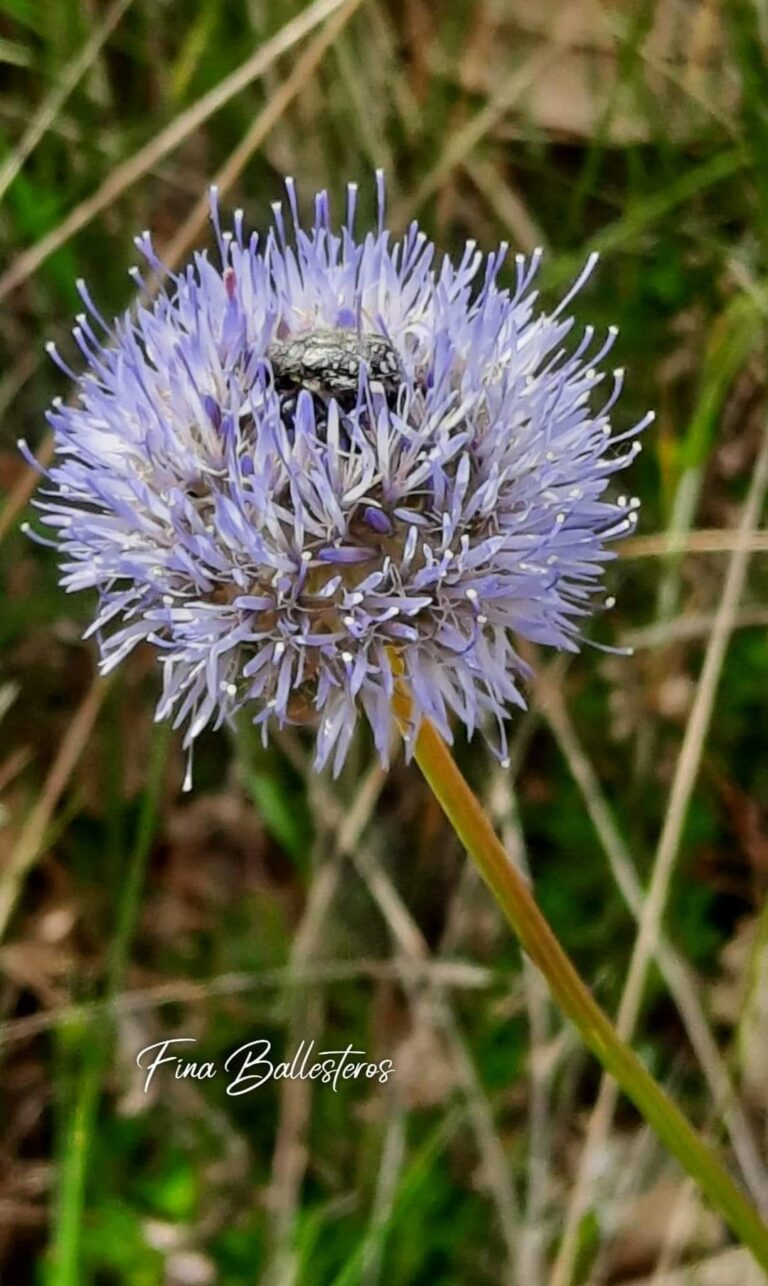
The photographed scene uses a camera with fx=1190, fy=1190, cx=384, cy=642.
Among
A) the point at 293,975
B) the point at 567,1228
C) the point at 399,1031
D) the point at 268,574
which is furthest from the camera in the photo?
the point at 399,1031

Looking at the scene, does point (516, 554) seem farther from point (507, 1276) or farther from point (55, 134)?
point (55, 134)

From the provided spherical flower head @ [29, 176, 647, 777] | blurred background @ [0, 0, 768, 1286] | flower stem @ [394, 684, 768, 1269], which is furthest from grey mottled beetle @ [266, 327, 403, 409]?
blurred background @ [0, 0, 768, 1286]

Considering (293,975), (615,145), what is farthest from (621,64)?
(293,975)
